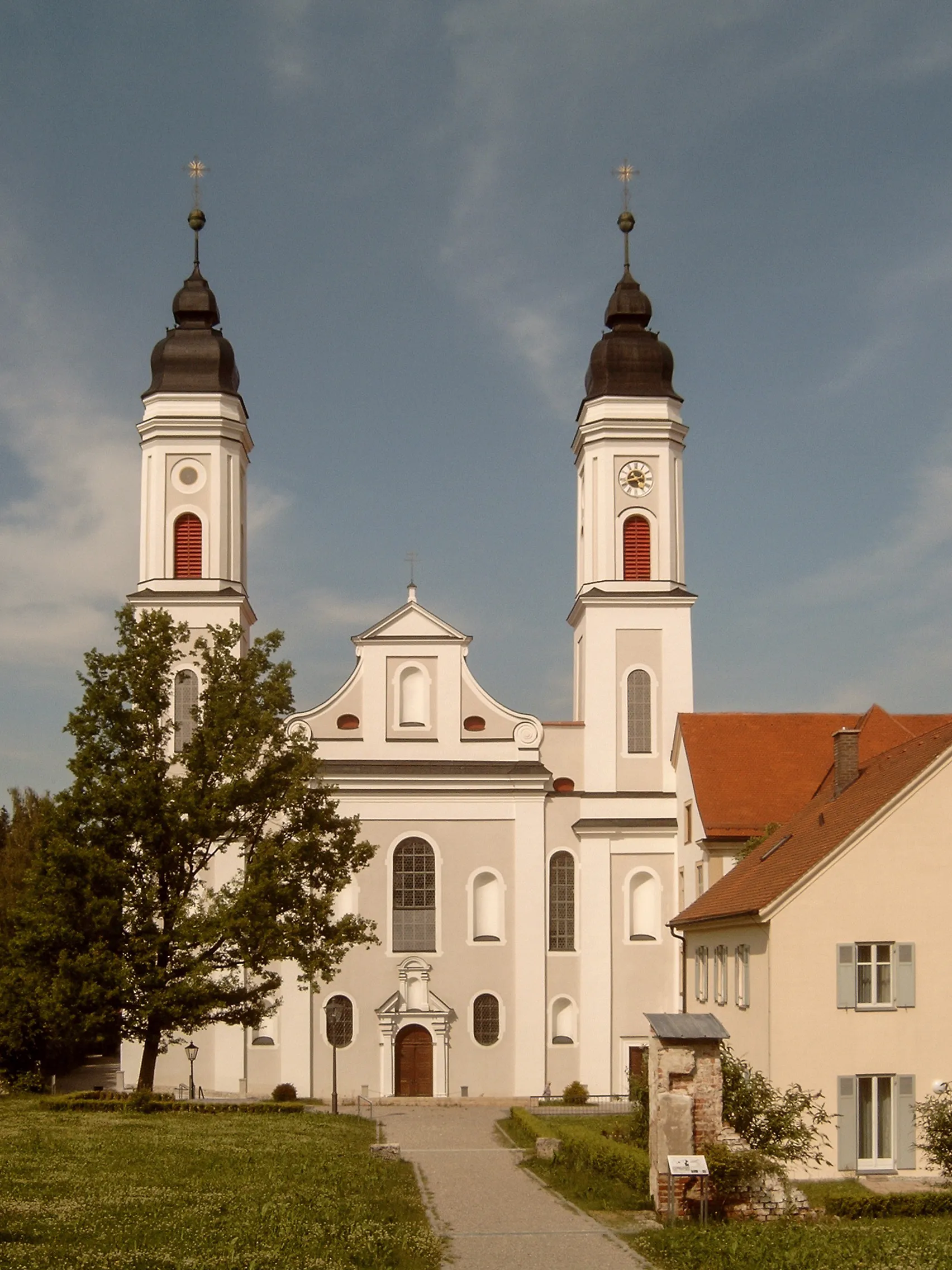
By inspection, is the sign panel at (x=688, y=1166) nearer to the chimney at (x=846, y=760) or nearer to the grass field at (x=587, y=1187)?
the grass field at (x=587, y=1187)

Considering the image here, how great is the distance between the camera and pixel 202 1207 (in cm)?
1795

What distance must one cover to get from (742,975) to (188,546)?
2467 centimetres

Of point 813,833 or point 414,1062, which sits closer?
point 813,833

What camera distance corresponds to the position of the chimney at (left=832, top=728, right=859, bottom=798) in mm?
33031

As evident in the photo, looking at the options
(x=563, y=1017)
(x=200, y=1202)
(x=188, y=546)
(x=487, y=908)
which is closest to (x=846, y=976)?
(x=200, y=1202)

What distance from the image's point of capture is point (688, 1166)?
1808cm

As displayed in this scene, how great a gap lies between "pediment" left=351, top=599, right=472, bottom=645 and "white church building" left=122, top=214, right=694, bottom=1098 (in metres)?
0.06

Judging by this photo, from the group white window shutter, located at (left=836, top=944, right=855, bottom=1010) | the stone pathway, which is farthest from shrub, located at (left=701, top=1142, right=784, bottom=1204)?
white window shutter, located at (left=836, top=944, right=855, bottom=1010)

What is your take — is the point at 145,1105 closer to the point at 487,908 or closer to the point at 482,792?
the point at 487,908

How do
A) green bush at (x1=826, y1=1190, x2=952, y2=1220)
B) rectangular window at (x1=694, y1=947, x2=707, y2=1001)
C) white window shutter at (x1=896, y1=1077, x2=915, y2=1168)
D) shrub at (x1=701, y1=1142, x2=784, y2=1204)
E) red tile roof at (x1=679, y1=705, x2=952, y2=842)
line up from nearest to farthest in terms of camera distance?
shrub at (x1=701, y1=1142, x2=784, y2=1204), green bush at (x1=826, y1=1190, x2=952, y2=1220), white window shutter at (x1=896, y1=1077, x2=915, y2=1168), rectangular window at (x1=694, y1=947, x2=707, y2=1001), red tile roof at (x1=679, y1=705, x2=952, y2=842)

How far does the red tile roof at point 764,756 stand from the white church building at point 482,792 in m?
2.49

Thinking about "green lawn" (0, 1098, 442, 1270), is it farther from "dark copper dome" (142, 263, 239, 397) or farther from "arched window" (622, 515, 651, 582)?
"dark copper dome" (142, 263, 239, 397)

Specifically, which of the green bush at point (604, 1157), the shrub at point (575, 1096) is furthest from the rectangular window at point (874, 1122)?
the shrub at point (575, 1096)

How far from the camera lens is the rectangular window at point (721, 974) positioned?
101ft
